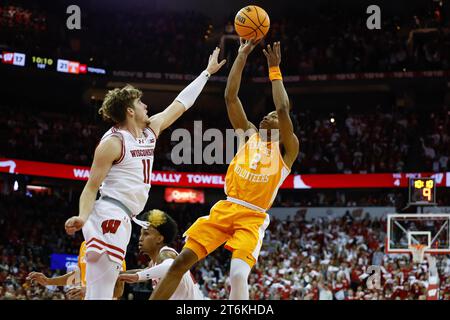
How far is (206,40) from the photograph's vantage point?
2881 centimetres

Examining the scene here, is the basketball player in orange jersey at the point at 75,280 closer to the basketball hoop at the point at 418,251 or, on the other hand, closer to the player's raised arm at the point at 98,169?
the player's raised arm at the point at 98,169

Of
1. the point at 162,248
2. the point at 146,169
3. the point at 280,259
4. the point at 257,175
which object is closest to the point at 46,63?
the point at 280,259

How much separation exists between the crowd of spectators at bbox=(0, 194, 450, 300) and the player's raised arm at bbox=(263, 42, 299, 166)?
11.6 meters

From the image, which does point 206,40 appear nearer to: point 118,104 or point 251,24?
point 251,24

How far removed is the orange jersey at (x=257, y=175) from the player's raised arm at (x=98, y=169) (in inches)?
64.2

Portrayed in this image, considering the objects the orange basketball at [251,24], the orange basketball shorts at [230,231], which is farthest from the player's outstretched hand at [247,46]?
the orange basketball shorts at [230,231]

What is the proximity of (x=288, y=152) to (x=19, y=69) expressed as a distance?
2161 centimetres

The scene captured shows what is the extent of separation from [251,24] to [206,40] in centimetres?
2182

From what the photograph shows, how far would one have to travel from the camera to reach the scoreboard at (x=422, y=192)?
58.3ft

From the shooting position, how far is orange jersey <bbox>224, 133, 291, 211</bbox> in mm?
6547

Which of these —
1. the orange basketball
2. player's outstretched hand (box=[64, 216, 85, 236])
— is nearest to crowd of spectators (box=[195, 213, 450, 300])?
the orange basketball

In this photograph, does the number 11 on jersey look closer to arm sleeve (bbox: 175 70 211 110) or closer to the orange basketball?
arm sleeve (bbox: 175 70 211 110)
